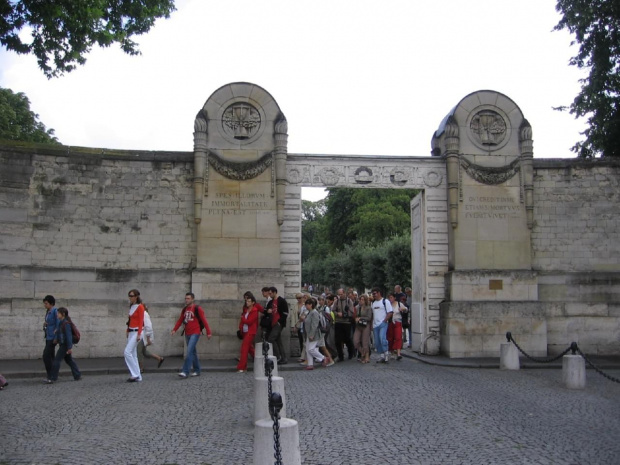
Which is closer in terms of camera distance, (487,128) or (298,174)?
(298,174)

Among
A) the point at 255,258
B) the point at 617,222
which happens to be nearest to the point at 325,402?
the point at 255,258

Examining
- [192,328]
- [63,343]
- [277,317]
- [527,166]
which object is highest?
[527,166]

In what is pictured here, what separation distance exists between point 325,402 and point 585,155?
1355 cm

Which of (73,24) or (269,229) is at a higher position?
(73,24)

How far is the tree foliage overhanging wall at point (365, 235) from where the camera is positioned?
113ft

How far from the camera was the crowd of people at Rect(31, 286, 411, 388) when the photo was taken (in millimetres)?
11641

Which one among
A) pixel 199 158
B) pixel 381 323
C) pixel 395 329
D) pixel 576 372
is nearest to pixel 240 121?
pixel 199 158

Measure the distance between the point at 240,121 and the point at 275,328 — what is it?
17.6 feet

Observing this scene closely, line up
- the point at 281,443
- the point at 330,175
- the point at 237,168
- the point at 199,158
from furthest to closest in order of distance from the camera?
the point at 330,175 → the point at 237,168 → the point at 199,158 → the point at 281,443

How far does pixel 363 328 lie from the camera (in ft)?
48.3

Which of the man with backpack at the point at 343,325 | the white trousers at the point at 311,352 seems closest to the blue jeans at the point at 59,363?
the white trousers at the point at 311,352

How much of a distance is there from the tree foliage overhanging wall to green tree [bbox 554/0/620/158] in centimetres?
1341

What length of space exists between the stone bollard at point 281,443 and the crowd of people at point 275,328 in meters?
5.47

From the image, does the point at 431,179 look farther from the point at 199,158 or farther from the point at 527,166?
the point at 199,158
